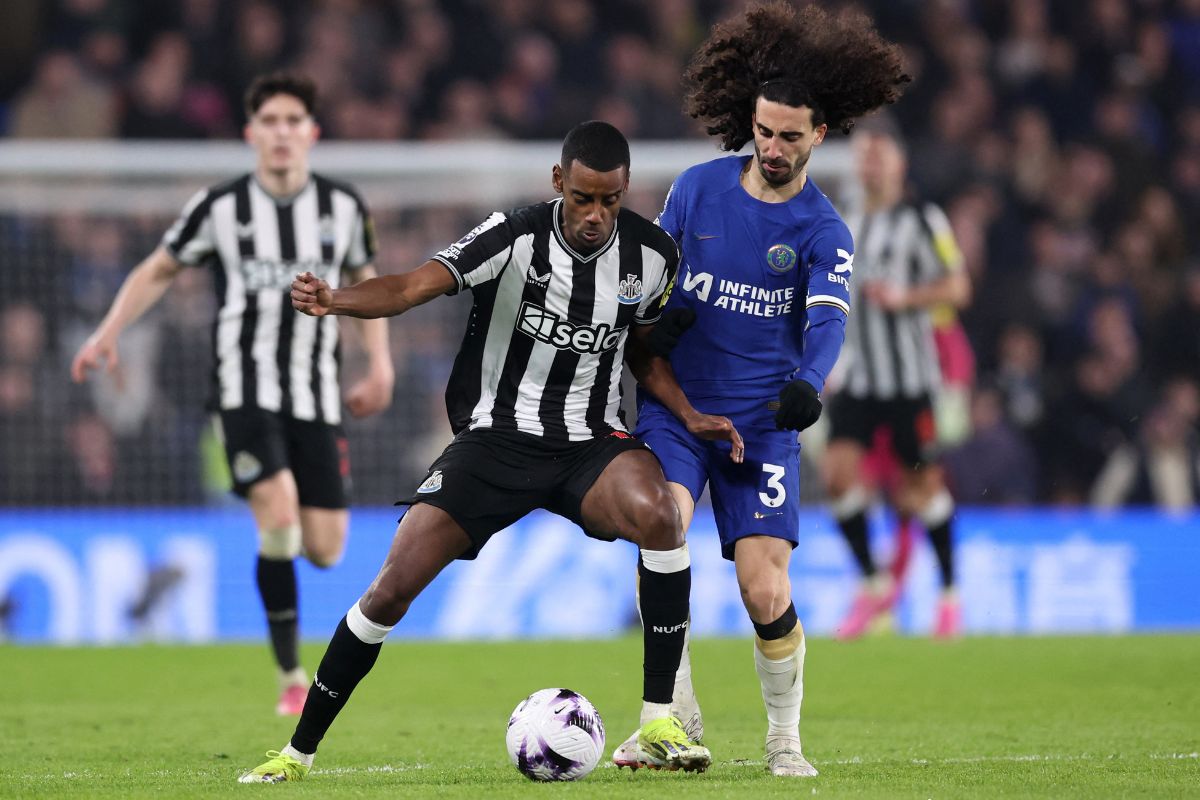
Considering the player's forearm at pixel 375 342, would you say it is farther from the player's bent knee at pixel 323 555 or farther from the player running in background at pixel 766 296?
the player running in background at pixel 766 296

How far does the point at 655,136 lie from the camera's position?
13.7 m

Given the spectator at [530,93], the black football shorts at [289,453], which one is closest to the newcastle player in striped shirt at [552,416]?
the black football shorts at [289,453]

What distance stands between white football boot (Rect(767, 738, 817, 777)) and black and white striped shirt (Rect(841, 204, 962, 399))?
4630 mm

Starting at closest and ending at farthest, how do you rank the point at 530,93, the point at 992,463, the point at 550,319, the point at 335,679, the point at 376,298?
1. the point at 376,298
2. the point at 335,679
3. the point at 550,319
4. the point at 992,463
5. the point at 530,93

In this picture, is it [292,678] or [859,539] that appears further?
[859,539]

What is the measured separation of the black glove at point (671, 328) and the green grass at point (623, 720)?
1.31m

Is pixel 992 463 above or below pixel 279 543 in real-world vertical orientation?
below

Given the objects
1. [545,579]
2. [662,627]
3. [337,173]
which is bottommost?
[545,579]

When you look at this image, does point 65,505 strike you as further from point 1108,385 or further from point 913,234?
point 1108,385

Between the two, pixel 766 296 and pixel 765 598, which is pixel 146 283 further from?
pixel 765 598

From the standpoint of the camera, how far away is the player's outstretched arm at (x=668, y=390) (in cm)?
469

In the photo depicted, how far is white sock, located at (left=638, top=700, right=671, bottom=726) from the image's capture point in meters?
4.44

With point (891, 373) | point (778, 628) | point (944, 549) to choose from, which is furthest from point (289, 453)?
point (944, 549)

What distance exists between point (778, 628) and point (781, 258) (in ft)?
3.79
